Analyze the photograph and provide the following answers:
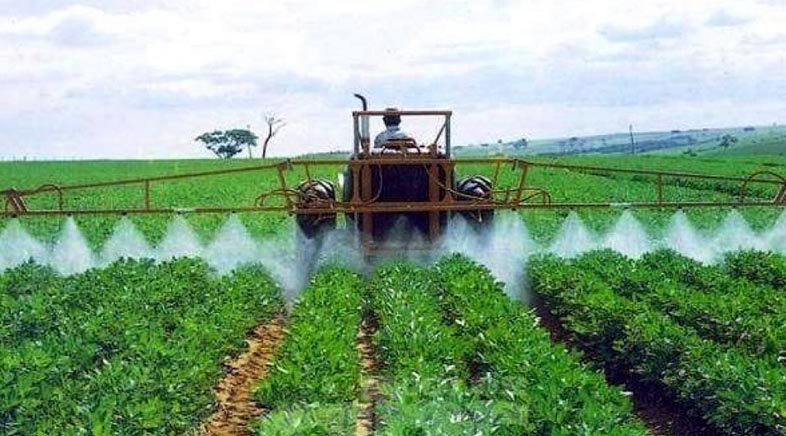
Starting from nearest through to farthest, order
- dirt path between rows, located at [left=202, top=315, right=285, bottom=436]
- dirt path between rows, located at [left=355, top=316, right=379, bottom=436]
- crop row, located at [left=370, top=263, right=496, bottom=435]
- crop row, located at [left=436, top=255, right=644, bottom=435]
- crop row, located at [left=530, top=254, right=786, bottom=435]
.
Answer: crop row, located at [left=370, top=263, right=496, bottom=435] → crop row, located at [left=436, top=255, right=644, bottom=435] → crop row, located at [left=530, top=254, right=786, bottom=435] → dirt path between rows, located at [left=355, top=316, right=379, bottom=436] → dirt path between rows, located at [left=202, top=315, right=285, bottom=436]

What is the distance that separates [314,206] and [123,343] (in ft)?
19.4

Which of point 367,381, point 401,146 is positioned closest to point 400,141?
A: point 401,146

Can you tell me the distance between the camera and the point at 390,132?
1580 centimetres

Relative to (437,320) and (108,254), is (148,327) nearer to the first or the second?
(437,320)

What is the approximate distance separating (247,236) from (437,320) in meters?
6.43

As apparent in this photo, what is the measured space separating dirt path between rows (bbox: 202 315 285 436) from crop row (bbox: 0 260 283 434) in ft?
0.67

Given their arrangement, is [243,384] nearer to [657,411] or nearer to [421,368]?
[421,368]

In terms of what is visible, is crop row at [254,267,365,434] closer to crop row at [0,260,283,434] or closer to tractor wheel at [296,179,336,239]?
crop row at [0,260,283,434]

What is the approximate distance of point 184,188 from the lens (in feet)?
151

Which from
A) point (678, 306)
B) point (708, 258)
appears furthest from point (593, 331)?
point (708, 258)

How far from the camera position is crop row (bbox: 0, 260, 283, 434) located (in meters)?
6.91

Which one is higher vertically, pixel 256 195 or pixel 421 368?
pixel 421 368

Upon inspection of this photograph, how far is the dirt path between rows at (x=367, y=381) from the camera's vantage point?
8617 mm

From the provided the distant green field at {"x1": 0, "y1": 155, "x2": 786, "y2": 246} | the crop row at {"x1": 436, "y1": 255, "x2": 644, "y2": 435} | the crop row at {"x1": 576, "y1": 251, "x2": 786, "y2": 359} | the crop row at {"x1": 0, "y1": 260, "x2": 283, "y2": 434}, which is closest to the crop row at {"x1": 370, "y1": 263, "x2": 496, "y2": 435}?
the crop row at {"x1": 436, "y1": 255, "x2": 644, "y2": 435}
